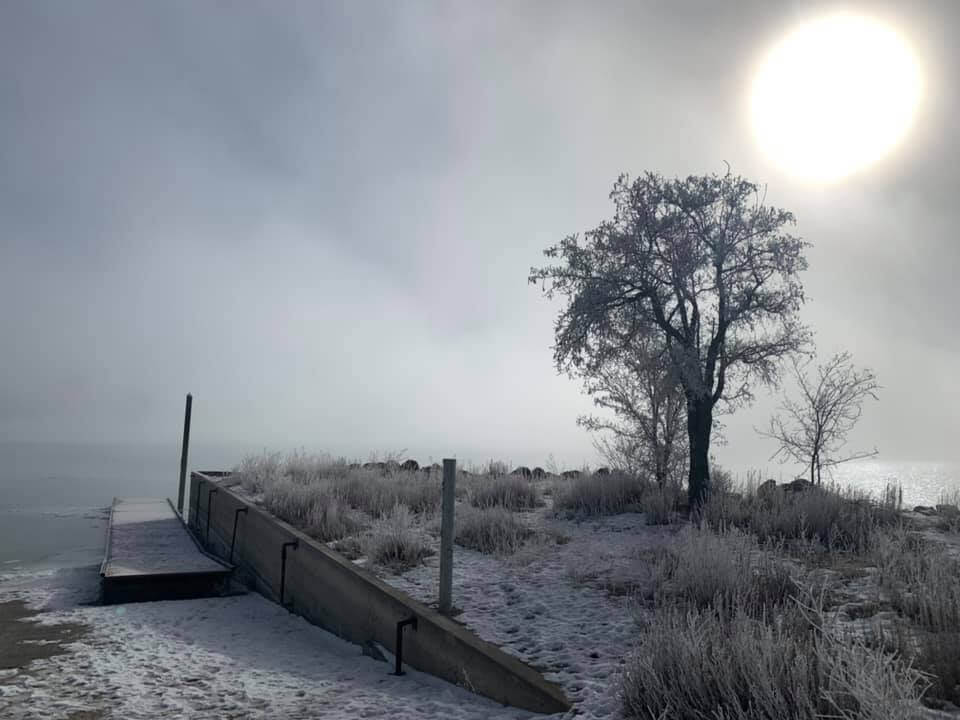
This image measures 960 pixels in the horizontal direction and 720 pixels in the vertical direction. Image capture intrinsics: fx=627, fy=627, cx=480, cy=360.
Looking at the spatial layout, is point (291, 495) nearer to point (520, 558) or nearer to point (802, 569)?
point (520, 558)

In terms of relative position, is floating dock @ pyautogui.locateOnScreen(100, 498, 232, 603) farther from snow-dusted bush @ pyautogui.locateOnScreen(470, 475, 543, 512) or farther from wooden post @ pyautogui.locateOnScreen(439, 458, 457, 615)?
wooden post @ pyautogui.locateOnScreen(439, 458, 457, 615)

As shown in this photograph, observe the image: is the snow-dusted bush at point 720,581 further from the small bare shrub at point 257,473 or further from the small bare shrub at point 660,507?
the small bare shrub at point 257,473

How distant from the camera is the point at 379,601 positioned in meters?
6.62

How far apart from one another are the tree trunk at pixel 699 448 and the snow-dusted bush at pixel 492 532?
342cm

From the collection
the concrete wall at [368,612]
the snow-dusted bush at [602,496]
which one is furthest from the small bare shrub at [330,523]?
the snow-dusted bush at [602,496]

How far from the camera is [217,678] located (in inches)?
234

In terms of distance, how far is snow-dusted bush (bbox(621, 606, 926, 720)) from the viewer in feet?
10.3

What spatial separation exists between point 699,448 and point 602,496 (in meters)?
1.96

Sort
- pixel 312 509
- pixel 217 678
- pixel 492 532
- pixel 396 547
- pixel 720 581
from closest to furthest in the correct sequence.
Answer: pixel 720 581, pixel 217 678, pixel 396 547, pixel 492 532, pixel 312 509

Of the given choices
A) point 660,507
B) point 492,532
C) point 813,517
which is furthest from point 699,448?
point 492,532

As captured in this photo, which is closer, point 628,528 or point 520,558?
point 520,558

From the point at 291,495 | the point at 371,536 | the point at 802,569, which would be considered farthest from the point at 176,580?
the point at 802,569

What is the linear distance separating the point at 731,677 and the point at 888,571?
3.19m

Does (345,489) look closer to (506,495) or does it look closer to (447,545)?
(506,495)
